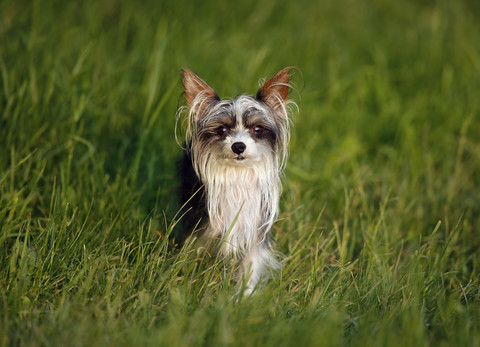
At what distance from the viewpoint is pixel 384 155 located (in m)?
5.23

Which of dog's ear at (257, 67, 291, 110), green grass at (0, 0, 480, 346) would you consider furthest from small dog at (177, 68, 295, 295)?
green grass at (0, 0, 480, 346)

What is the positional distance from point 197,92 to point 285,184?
114 cm

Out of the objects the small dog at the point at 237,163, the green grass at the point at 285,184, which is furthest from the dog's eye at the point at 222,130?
the green grass at the point at 285,184

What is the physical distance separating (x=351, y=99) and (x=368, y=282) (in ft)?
9.55

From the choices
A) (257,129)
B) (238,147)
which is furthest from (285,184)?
(238,147)

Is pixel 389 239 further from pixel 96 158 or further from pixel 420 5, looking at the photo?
pixel 420 5

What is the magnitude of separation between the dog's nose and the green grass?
62 centimetres

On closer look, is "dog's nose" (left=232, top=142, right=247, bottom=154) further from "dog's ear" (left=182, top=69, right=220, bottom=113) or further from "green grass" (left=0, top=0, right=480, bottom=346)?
"green grass" (left=0, top=0, right=480, bottom=346)

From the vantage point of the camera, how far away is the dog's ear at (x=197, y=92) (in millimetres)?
3008

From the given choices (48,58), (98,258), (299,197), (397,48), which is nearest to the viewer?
(98,258)

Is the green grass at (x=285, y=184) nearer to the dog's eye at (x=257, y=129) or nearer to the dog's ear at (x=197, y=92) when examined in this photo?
the dog's ear at (x=197, y=92)

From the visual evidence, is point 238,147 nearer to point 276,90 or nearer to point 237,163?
point 237,163

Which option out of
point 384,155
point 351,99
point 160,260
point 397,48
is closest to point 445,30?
point 397,48

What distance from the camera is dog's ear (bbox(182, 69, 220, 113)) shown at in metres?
3.01
